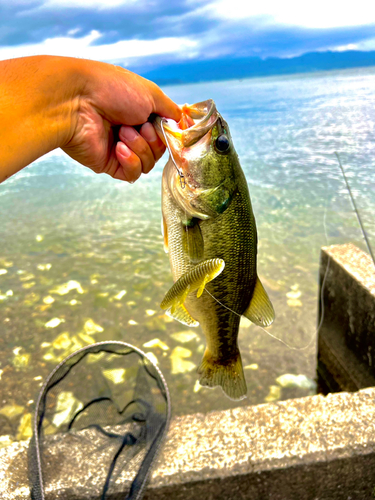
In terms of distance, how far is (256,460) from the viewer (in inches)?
78.1

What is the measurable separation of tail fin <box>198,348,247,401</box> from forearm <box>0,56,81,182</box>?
4.67 ft

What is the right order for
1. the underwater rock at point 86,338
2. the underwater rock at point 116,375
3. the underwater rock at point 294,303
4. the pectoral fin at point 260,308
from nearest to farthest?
the pectoral fin at point 260,308
the underwater rock at point 116,375
the underwater rock at point 86,338
the underwater rock at point 294,303

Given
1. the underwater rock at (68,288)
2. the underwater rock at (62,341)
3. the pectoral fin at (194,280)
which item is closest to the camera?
the pectoral fin at (194,280)

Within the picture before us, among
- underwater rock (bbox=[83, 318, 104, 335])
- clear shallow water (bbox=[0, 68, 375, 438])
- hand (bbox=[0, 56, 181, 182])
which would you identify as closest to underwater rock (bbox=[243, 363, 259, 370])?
clear shallow water (bbox=[0, 68, 375, 438])

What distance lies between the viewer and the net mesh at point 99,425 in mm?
1945

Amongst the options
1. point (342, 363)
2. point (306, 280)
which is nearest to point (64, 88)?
point (342, 363)

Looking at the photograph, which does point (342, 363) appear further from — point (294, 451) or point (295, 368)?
point (294, 451)

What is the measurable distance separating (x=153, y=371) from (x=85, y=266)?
4187 mm

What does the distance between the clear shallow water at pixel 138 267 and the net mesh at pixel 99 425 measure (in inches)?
48.7

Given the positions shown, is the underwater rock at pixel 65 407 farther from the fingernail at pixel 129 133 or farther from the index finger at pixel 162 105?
the index finger at pixel 162 105

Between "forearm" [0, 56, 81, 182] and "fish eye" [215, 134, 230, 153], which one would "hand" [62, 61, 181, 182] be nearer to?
"forearm" [0, 56, 81, 182]

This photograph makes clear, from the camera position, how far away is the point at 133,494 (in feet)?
6.16

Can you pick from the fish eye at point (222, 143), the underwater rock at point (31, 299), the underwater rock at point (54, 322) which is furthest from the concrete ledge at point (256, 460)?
the underwater rock at point (31, 299)

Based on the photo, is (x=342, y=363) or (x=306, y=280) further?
(x=306, y=280)
